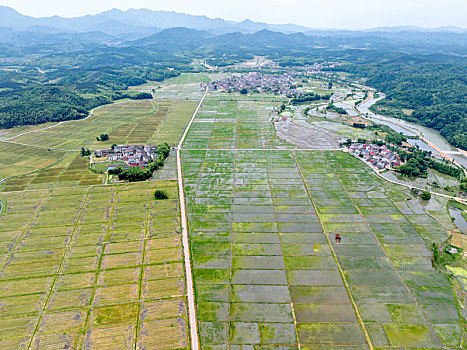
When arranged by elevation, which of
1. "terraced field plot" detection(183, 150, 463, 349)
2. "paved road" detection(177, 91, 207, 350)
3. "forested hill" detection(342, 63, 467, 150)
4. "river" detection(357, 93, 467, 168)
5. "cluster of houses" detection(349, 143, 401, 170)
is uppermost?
"forested hill" detection(342, 63, 467, 150)

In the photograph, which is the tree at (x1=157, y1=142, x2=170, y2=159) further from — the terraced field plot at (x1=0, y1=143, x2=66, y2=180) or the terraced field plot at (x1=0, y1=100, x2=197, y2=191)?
the terraced field plot at (x1=0, y1=143, x2=66, y2=180)

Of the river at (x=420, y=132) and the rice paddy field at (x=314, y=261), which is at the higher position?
the rice paddy field at (x=314, y=261)

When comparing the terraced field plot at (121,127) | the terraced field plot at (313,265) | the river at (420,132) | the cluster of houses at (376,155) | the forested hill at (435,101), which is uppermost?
the forested hill at (435,101)

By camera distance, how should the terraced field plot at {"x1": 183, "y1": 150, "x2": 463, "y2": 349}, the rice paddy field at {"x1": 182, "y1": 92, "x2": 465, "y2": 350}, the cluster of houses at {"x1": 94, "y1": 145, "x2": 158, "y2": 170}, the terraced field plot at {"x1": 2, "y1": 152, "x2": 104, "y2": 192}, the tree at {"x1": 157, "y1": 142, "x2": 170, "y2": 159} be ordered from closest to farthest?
the rice paddy field at {"x1": 182, "y1": 92, "x2": 465, "y2": 350} < the terraced field plot at {"x1": 183, "y1": 150, "x2": 463, "y2": 349} < the terraced field plot at {"x1": 2, "y1": 152, "x2": 104, "y2": 192} < the cluster of houses at {"x1": 94, "y1": 145, "x2": 158, "y2": 170} < the tree at {"x1": 157, "y1": 142, "x2": 170, "y2": 159}

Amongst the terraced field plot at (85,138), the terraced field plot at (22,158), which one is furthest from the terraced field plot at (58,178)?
the terraced field plot at (22,158)

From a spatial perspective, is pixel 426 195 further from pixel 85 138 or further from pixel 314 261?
pixel 85 138

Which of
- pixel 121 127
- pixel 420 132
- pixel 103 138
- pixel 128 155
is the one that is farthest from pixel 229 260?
pixel 420 132

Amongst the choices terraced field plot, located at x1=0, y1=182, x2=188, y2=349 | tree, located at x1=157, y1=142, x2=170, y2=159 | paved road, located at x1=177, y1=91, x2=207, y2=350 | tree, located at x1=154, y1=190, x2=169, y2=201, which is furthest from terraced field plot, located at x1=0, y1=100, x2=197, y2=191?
paved road, located at x1=177, y1=91, x2=207, y2=350

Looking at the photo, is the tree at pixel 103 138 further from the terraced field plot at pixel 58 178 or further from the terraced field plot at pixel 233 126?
the terraced field plot at pixel 233 126
